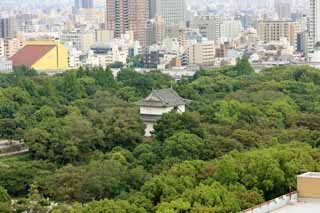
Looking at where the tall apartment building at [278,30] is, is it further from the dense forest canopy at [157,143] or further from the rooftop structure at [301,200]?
the rooftop structure at [301,200]

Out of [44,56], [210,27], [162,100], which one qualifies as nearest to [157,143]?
[162,100]

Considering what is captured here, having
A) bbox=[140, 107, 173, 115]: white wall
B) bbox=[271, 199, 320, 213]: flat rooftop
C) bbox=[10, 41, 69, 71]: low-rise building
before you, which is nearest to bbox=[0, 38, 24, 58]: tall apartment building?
bbox=[10, 41, 69, 71]: low-rise building

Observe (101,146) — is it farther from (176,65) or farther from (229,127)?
(176,65)

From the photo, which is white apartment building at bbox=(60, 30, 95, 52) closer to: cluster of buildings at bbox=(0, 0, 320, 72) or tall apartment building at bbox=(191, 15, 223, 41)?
cluster of buildings at bbox=(0, 0, 320, 72)

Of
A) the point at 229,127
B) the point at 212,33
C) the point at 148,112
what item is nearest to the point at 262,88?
the point at 148,112

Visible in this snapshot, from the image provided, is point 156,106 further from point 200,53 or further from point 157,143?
point 200,53
